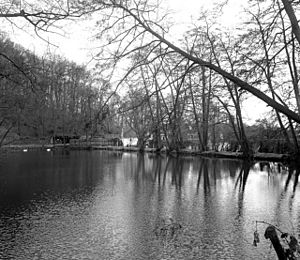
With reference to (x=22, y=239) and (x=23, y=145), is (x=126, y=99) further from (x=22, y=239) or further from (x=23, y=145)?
(x=23, y=145)

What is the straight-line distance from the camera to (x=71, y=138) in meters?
52.5

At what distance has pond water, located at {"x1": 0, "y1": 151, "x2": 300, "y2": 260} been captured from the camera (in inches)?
298

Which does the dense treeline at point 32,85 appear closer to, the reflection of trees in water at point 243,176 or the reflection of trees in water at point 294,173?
the reflection of trees in water at point 243,176

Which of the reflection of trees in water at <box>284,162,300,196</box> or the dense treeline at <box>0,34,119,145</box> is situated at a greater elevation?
the dense treeline at <box>0,34,119,145</box>

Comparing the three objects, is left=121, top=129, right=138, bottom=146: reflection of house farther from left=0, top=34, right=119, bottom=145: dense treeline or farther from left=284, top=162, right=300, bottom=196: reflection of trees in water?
left=0, top=34, right=119, bottom=145: dense treeline

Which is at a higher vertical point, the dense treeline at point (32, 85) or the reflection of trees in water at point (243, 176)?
the dense treeline at point (32, 85)

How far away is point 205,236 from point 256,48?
4.19 metres

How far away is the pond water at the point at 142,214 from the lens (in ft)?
24.8

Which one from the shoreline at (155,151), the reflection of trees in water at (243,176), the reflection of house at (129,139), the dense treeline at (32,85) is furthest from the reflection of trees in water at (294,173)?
the reflection of house at (129,139)

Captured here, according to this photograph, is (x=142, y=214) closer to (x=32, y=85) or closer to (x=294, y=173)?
(x=32, y=85)

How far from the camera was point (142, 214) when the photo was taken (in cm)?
1060

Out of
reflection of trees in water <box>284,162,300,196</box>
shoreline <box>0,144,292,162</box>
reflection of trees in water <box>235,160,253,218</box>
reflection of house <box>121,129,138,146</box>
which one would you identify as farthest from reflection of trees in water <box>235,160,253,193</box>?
reflection of house <box>121,129,138,146</box>

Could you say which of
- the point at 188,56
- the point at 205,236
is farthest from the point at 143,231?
the point at 188,56

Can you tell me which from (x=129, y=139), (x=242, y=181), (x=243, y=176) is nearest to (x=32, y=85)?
(x=242, y=181)
